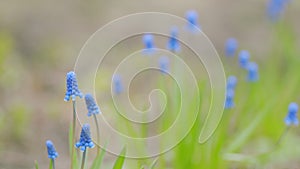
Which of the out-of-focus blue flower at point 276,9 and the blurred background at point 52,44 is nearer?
the blurred background at point 52,44

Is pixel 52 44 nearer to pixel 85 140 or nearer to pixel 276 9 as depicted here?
pixel 276 9

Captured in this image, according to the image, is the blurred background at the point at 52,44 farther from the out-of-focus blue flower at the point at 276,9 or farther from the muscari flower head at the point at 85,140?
the muscari flower head at the point at 85,140

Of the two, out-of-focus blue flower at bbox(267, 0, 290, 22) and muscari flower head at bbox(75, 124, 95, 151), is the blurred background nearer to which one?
out-of-focus blue flower at bbox(267, 0, 290, 22)

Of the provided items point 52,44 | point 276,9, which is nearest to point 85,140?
point 276,9

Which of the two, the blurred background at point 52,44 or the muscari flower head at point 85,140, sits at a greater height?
the blurred background at point 52,44

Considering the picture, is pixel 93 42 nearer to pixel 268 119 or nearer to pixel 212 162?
pixel 268 119

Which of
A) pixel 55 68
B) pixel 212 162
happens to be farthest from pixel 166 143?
pixel 55 68

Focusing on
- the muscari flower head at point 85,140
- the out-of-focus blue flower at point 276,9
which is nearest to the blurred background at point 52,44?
the out-of-focus blue flower at point 276,9

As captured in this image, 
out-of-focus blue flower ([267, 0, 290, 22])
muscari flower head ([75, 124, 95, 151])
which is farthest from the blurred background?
muscari flower head ([75, 124, 95, 151])
